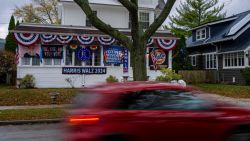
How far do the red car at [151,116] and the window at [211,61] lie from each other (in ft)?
111

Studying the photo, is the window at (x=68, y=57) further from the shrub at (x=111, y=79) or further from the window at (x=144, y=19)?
the window at (x=144, y=19)

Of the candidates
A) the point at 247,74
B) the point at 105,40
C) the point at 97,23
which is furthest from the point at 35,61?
the point at 247,74

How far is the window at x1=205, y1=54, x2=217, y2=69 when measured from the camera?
1633 inches

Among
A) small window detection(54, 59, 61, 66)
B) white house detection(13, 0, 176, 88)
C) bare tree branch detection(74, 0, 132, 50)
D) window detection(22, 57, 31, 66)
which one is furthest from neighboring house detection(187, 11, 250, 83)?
bare tree branch detection(74, 0, 132, 50)

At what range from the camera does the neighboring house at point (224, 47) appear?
37.2 meters

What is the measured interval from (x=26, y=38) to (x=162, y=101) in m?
21.7

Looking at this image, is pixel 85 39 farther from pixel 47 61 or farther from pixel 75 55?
pixel 47 61

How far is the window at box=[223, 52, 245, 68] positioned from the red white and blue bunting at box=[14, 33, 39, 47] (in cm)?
1815

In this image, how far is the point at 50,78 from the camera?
28.9 m

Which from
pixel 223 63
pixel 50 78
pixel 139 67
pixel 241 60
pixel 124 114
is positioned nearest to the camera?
pixel 124 114

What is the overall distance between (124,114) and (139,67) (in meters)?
12.4

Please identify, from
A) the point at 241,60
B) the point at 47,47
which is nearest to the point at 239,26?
the point at 241,60

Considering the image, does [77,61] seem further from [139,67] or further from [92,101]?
[92,101]

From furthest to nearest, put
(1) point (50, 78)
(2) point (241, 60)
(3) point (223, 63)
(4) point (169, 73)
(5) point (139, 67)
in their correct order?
1. (3) point (223, 63)
2. (2) point (241, 60)
3. (1) point (50, 78)
4. (4) point (169, 73)
5. (5) point (139, 67)
